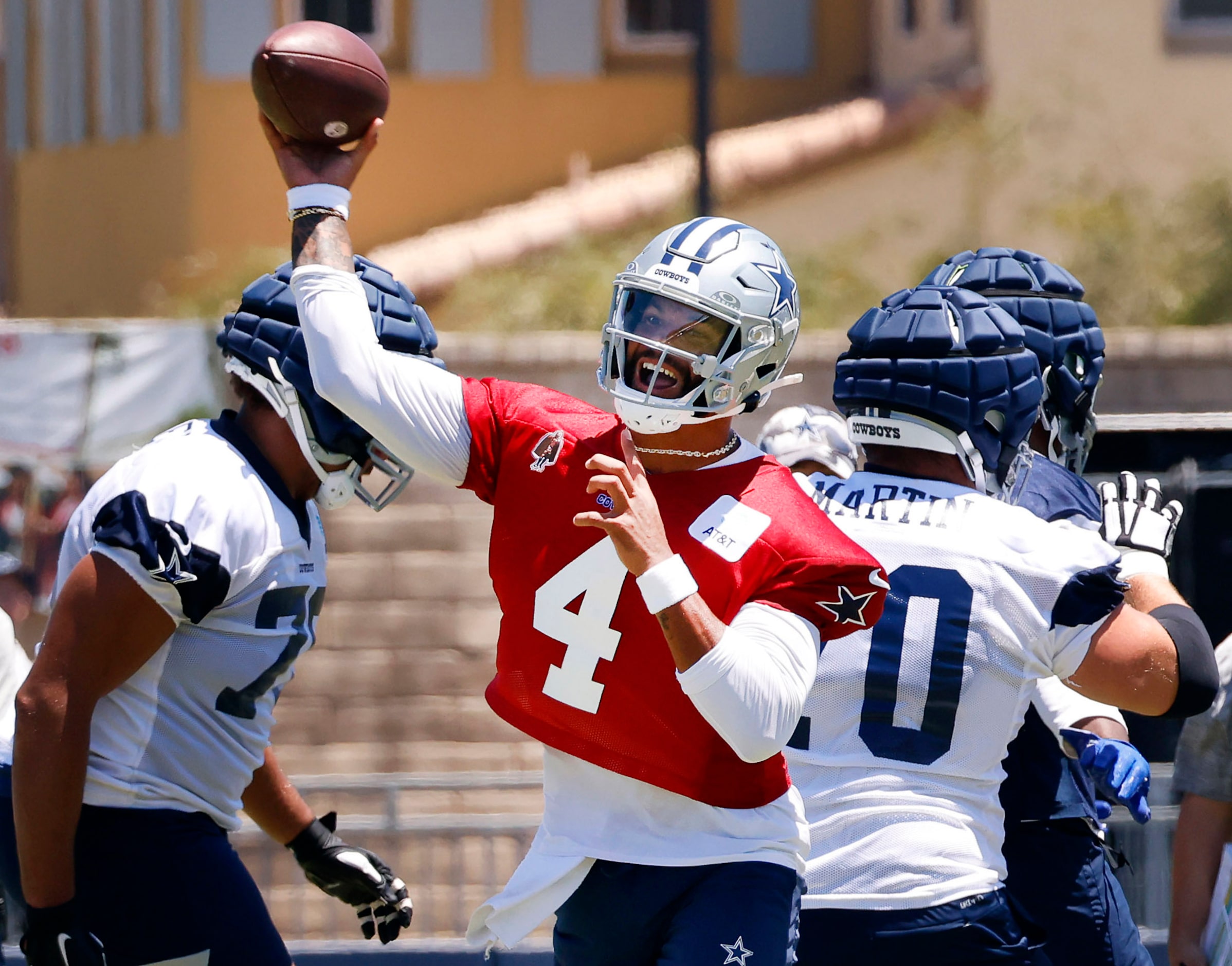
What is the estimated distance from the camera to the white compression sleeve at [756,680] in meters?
2.54

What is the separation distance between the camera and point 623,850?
277 cm

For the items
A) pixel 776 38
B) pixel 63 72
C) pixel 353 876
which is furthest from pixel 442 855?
pixel 63 72

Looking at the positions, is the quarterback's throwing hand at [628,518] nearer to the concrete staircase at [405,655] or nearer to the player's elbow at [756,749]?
the player's elbow at [756,749]

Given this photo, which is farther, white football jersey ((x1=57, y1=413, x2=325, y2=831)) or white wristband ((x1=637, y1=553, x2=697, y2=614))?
white football jersey ((x1=57, y1=413, x2=325, y2=831))

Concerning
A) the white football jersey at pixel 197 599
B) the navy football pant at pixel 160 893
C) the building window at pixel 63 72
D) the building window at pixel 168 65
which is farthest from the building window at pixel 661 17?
the navy football pant at pixel 160 893

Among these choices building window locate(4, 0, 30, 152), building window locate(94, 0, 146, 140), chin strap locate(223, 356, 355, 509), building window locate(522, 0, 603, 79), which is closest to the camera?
chin strap locate(223, 356, 355, 509)

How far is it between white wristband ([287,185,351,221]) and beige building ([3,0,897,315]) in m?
12.5

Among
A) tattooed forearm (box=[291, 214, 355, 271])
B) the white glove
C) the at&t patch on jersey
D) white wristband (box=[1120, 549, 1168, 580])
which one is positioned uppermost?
tattooed forearm (box=[291, 214, 355, 271])

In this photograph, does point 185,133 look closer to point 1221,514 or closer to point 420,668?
point 420,668

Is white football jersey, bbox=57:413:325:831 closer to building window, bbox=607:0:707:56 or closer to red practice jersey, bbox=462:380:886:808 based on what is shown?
red practice jersey, bbox=462:380:886:808

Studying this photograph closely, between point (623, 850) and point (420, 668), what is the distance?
24.4ft

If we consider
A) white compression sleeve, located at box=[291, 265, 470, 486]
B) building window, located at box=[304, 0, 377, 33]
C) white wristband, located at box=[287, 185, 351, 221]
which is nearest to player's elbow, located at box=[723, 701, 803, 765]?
white compression sleeve, located at box=[291, 265, 470, 486]

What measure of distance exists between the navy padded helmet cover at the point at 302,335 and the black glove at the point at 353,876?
96 centimetres

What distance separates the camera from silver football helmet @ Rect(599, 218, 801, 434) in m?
2.83
